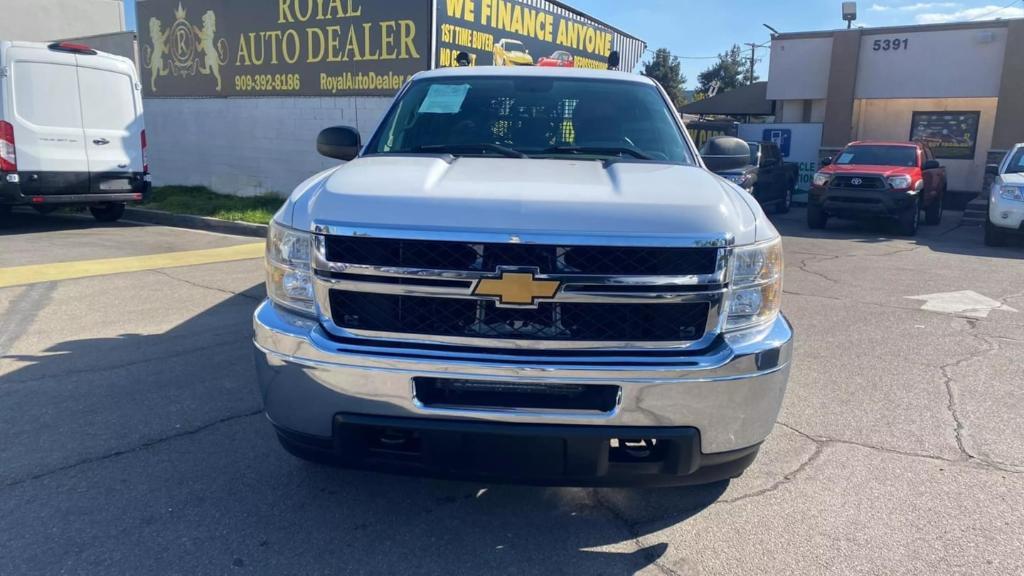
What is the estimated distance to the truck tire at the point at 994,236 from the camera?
11.9 meters

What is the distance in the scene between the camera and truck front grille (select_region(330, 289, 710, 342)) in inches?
105

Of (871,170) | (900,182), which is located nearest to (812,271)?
(900,182)

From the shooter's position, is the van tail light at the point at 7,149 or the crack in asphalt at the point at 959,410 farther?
the van tail light at the point at 7,149

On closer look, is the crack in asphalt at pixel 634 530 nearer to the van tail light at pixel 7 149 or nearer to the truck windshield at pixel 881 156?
the van tail light at pixel 7 149

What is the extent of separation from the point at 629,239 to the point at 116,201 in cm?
1163

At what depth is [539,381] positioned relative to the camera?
2555mm

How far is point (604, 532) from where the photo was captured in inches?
121

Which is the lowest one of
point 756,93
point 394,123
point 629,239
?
point 629,239

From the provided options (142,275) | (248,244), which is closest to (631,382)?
(142,275)

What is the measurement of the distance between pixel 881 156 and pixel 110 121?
45.0 ft

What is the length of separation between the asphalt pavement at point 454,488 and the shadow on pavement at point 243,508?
0.01 metres

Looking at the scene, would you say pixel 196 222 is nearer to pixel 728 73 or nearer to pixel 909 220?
pixel 909 220

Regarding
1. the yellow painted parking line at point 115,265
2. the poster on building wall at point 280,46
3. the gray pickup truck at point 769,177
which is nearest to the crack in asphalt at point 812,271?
the gray pickup truck at point 769,177

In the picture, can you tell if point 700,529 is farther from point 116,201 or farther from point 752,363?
point 116,201
